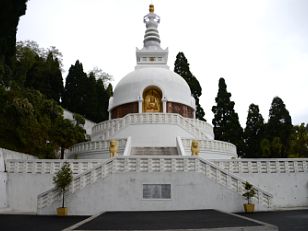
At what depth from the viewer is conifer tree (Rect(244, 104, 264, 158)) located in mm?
33656

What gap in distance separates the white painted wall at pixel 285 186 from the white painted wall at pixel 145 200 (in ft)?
8.02

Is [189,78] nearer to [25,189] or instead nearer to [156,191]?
[25,189]

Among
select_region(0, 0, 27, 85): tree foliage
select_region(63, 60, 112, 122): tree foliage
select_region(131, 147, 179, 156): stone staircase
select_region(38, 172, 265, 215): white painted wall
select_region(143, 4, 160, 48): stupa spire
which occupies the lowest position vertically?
select_region(38, 172, 265, 215): white painted wall

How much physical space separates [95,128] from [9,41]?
1530 centimetres

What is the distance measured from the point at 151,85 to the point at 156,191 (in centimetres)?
1602

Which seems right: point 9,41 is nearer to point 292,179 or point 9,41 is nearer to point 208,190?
point 208,190

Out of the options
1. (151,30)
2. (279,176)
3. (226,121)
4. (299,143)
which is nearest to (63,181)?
(279,176)

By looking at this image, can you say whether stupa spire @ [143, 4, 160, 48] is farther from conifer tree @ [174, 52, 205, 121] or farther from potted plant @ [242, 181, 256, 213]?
potted plant @ [242, 181, 256, 213]

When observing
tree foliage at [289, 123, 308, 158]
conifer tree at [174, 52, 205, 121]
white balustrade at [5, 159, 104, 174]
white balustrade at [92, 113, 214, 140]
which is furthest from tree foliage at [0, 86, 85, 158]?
conifer tree at [174, 52, 205, 121]

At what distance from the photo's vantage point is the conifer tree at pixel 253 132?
33656 millimetres


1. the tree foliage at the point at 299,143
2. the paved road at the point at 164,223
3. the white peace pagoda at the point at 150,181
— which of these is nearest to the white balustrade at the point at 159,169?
the white peace pagoda at the point at 150,181

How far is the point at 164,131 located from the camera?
22281mm

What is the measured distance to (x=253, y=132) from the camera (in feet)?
113

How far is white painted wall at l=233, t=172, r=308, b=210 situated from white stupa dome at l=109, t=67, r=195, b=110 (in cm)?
1406
